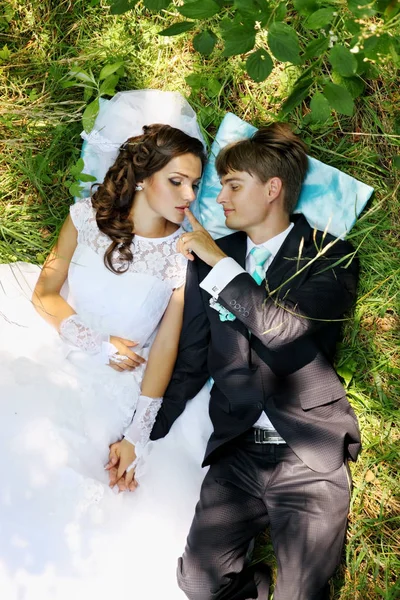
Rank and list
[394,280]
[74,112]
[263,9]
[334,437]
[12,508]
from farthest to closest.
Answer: [74,112], [394,280], [334,437], [12,508], [263,9]

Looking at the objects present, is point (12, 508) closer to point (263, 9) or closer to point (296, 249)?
point (296, 249)

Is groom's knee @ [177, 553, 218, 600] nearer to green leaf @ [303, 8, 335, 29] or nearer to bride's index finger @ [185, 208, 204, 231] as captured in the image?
bride's index finger @ [185, 208, 204, 231]

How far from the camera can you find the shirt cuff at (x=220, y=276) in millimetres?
3773

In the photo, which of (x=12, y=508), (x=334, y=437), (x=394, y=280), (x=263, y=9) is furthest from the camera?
(x=394, y=280)

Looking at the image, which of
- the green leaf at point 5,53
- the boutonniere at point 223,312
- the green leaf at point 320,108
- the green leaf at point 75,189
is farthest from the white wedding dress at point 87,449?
the green leaf at point 320,108

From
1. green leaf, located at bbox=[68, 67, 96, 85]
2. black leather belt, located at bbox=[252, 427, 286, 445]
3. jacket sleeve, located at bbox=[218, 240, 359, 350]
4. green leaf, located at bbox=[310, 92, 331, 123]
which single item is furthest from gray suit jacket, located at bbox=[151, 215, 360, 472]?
green leaf, located at bbox=[68, 67, 96, 85]

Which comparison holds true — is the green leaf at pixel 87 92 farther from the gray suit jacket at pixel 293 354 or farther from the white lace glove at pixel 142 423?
the white lace glove at pixel 142 423

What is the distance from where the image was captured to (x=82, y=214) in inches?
173

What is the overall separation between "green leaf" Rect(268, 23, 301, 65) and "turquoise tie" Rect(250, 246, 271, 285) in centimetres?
158

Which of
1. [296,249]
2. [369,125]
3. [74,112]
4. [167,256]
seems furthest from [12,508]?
[369,125]

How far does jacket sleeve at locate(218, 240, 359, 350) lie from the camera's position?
12.0 ft

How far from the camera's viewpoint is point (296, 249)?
3979 mm

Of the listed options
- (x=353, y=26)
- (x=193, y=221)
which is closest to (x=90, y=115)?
(x=193, y=221)

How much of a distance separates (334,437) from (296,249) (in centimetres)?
124
